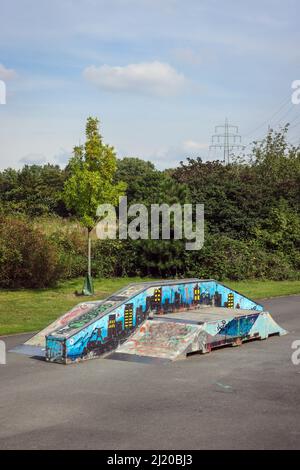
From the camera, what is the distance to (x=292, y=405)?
8.81m

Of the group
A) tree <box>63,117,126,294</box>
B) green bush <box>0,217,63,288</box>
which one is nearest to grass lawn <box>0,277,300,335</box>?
green bush <box>0,217,63,288</box>

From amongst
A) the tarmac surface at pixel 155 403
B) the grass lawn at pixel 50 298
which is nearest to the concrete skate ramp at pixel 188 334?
the tarmac surface at pixel 155 403

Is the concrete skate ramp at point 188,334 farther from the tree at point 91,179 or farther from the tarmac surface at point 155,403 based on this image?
the tree at point 91,179

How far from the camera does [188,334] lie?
1232 cm

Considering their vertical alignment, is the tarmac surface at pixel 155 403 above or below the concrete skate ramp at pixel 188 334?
below

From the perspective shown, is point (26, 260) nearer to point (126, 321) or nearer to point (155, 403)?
point (126, 321)

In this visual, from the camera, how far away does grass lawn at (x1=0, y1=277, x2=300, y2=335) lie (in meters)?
16.5

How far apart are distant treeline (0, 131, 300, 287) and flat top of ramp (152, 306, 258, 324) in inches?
348

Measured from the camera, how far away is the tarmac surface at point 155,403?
23.6 feet

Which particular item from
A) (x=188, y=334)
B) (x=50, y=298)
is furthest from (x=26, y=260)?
(x=188, y=334)

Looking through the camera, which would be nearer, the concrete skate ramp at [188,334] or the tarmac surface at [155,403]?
the tarmac surface at [155,403]

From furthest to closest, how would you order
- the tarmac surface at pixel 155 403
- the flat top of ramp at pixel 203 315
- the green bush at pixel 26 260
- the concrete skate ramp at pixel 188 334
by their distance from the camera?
1. the green bush at pixel 26 260
2. the flat top of ramp at pixel 203 315
3. the concrete skate ramp at pixel 188 334
4. the tarmac surface at pixel 155 403
